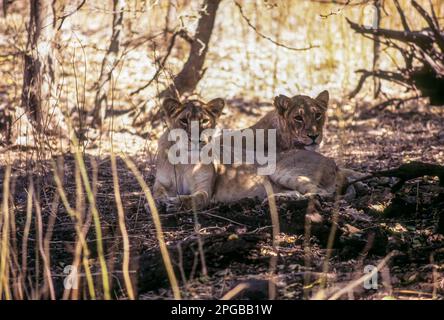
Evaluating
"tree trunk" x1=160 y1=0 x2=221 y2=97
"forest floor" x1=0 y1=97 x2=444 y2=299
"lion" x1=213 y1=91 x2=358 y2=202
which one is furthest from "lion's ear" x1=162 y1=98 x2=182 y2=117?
"tree trunk" x1=160 y1=0 x2=221 y2=97

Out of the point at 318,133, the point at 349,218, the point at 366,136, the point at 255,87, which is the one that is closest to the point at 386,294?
the point at 349,218

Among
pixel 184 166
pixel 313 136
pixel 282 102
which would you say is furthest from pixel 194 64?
pixel 184 166

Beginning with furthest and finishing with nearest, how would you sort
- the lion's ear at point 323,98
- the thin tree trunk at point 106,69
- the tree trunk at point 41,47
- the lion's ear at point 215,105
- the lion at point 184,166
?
the thin tree trunk at point 106,69
the tree trunk at point 41,47
the lion's ear at point 323,98
the lion's ear at point 215,105
the lion at point 184,166

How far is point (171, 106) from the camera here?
652 centimetres

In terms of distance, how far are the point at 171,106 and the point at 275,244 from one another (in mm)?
1906

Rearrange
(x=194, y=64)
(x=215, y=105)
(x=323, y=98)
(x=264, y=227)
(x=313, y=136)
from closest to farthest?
(x=264, y=227), (x=215, y=105), (x=313, y=136), (x=323, y=98), (x=194, y=64)

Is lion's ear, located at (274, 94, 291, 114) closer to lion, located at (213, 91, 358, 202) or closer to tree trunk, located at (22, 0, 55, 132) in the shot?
lion, located at (213, 91, 358, 202)

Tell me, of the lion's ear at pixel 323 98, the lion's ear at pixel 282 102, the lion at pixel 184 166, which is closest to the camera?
the lion at pixel 184 166

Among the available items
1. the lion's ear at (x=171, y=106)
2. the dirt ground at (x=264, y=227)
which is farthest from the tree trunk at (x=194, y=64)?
the lion's ear at (x=171, y=106)

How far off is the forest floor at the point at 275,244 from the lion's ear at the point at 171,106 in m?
0.72

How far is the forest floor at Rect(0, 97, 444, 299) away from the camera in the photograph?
4312mm

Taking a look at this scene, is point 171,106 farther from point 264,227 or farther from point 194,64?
point 194,64

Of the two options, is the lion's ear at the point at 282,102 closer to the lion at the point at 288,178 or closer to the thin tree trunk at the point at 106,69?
the lion at the point at 288,178

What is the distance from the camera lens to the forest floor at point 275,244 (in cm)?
431
